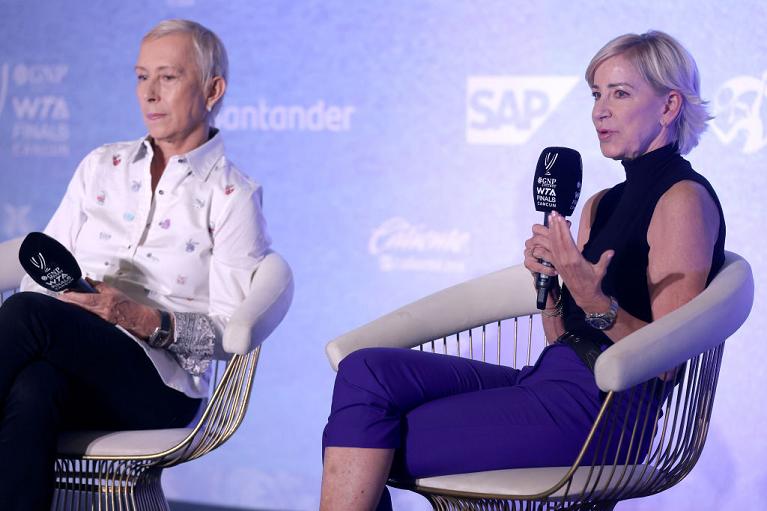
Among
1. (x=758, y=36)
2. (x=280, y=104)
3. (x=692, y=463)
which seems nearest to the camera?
(x=692, y=463)

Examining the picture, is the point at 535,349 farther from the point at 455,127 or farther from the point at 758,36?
the point at 758,36

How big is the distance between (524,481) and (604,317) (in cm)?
34

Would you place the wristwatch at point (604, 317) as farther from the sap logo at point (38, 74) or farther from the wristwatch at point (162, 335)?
the sap logo at point (38, 74)

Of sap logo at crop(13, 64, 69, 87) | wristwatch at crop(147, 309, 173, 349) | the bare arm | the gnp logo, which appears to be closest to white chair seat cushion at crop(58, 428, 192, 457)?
wristwatch at crop(147, 309, 173, 349)

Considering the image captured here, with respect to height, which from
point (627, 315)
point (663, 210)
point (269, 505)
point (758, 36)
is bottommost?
point (269, 505)

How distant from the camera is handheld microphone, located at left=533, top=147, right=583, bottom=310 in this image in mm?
1871

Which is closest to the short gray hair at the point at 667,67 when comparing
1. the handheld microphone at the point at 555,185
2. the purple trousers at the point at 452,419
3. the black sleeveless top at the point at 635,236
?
the black sleeveless top at the point at 635,236

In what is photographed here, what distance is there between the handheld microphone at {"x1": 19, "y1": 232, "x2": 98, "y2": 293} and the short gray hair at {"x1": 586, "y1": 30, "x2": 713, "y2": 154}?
3.99ft

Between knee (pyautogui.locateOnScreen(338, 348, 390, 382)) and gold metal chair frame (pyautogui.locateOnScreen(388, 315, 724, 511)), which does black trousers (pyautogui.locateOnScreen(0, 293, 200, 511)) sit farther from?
gold metal chair frame (pyautogui.locateOnScreen(388, 315, 724, 511))

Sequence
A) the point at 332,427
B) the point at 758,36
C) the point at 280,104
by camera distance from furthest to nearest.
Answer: the point at 280,104 < the point at 758,36 < the point at 332,427

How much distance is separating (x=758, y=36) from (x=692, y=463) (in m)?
1.62

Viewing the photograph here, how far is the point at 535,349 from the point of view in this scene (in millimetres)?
3373

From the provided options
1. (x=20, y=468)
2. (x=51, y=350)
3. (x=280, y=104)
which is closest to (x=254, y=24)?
(x=280, y=104)

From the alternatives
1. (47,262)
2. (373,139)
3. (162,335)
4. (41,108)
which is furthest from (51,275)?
(41,108)
